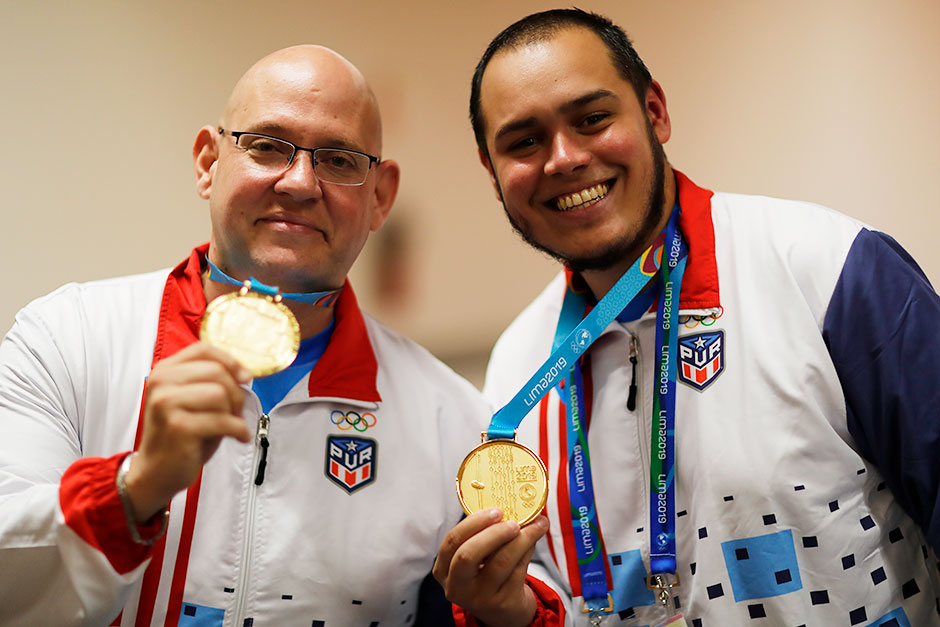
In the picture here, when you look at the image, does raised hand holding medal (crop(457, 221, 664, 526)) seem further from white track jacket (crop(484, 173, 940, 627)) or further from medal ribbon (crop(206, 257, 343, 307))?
medal ribbon (crop(206, 257, 343, 307))

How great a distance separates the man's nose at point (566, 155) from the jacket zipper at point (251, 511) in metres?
0.87

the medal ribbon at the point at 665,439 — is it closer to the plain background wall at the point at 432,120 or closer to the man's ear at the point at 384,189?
the man's ear at the point at 384,189

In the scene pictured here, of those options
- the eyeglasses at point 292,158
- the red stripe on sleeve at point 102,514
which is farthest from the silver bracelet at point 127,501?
the eyeglasses at point 292,158

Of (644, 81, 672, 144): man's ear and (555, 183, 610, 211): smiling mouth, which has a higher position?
(644, 81, 672, 144): man's ear

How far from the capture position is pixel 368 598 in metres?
1.69

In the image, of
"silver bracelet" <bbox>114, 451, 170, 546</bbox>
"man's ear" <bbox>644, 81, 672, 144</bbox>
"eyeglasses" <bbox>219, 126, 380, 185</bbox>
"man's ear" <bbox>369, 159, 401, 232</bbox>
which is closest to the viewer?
"silver bracelet" <bbox>114, 451, 170, 546</bbox>

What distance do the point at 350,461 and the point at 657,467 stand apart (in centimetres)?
70

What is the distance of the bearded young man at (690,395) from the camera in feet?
5.00

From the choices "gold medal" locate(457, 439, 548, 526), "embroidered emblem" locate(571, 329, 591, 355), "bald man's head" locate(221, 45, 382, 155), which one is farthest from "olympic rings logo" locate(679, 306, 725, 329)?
"bald man's head" locate(221, 45, 382, 155)

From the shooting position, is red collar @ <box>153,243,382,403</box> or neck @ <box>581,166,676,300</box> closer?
red collar @ <box>153,243,382,403</box>

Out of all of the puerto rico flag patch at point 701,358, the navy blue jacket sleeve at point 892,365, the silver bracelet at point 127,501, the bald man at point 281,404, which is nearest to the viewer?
the silver bracelet at point 127,501

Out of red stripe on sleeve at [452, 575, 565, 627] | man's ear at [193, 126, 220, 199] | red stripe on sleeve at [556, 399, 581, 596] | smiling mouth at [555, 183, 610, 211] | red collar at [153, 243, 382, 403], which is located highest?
man's ear at [193, 126, 220, 199]

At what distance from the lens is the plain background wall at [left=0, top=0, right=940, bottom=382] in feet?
8.17

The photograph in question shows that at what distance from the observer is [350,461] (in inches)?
70.1
